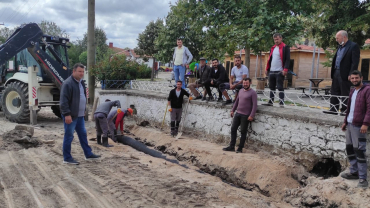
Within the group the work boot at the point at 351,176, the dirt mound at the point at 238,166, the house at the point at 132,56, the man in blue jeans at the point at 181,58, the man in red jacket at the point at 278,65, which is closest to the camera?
the work boot at the point at 351,176

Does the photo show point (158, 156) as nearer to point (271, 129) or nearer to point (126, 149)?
point (126, 149)

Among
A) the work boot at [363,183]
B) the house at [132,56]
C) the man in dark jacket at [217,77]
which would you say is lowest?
the work boot at [363,183]

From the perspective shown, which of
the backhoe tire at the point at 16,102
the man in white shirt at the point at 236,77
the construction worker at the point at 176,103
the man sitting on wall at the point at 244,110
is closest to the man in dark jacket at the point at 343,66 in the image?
the man sitting on wall at the point at 244,110

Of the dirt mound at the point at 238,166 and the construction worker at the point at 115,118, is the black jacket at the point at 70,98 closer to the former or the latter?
the construction worker at the point at 115,118

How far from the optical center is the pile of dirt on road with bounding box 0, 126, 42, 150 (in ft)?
25.6

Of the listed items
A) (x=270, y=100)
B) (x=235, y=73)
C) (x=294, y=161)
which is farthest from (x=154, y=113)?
(x=294, y=161)

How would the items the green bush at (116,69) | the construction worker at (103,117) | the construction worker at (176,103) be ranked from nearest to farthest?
the construction worker at (103,117) < the construction worker at (176,103) < the green bush at (116,69)

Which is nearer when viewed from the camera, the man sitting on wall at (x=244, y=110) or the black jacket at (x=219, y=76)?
the man sitting on wall at (x=244, y=110)

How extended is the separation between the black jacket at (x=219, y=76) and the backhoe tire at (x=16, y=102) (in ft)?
21.1

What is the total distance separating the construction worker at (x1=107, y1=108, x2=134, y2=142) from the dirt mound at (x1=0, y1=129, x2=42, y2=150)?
6.26 ft

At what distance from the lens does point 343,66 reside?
248 inches

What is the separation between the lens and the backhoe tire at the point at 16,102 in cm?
1103

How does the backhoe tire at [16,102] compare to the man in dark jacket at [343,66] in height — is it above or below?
below

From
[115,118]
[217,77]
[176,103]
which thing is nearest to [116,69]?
[115,118]
